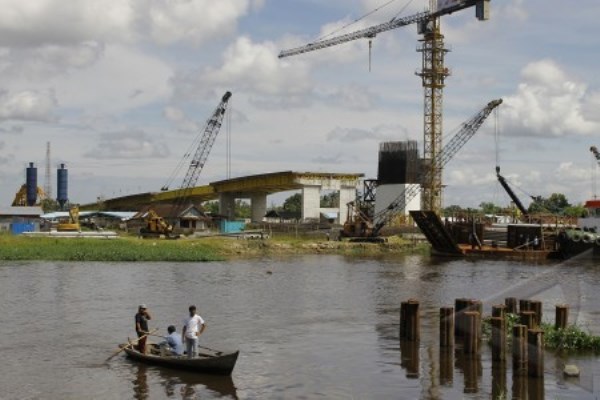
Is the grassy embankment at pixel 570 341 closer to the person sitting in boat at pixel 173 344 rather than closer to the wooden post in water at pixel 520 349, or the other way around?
the wooden post in water at pixel 520 349

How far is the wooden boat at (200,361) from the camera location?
25750 mm

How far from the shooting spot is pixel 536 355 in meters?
25.1

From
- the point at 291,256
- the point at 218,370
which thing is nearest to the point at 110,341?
the point at 218,370

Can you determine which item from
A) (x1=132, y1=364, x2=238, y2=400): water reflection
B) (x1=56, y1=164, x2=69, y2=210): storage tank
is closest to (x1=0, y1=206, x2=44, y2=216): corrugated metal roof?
(x1=56, y1=164, x2=69, y2=210): storage tank

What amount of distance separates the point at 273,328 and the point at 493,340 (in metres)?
11.8

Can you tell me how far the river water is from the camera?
984 inches

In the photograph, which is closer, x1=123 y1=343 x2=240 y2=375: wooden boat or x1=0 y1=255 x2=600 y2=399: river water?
x1=0 y1=255 x2=600 y2=399: river water

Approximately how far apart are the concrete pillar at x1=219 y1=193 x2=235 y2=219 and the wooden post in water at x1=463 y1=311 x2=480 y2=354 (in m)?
120

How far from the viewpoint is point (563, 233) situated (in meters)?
89.3

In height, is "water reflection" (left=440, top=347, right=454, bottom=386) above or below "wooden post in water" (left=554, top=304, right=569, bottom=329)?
below

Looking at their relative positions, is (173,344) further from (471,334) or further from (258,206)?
(258,206)

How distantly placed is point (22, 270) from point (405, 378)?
148ft

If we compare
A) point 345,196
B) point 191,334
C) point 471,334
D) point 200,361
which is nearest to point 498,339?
point 471,334

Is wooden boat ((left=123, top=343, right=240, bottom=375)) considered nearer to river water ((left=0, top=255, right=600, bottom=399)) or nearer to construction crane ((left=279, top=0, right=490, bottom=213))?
river water ((left=0, top=255, right=600, bottom=399))
